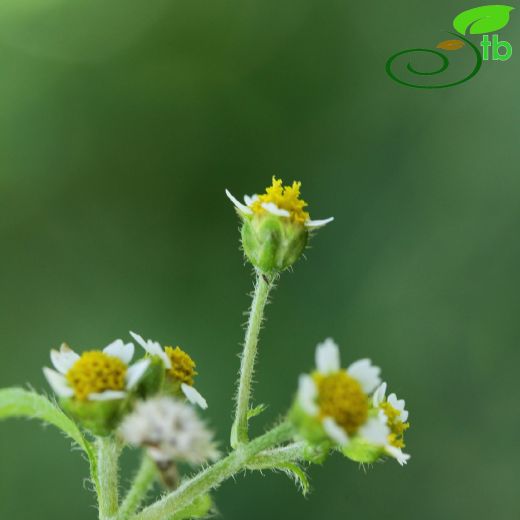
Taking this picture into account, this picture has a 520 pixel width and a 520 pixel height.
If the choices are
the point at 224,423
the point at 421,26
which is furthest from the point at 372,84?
the point at 224,423

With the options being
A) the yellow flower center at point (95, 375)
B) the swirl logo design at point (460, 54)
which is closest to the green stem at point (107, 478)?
the yellow flower center at point (95, 375)

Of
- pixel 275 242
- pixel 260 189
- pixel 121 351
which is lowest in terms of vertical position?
pixel 121 351

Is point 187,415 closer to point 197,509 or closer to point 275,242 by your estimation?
point 197,509

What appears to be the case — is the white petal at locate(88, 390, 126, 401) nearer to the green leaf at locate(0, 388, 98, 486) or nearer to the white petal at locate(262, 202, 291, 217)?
the green leaf at locate(0, 388, 98, 486)

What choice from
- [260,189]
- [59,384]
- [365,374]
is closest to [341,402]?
[365,374]

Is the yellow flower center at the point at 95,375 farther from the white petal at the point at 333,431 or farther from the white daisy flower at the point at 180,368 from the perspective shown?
the white petal at the point at 333,431
